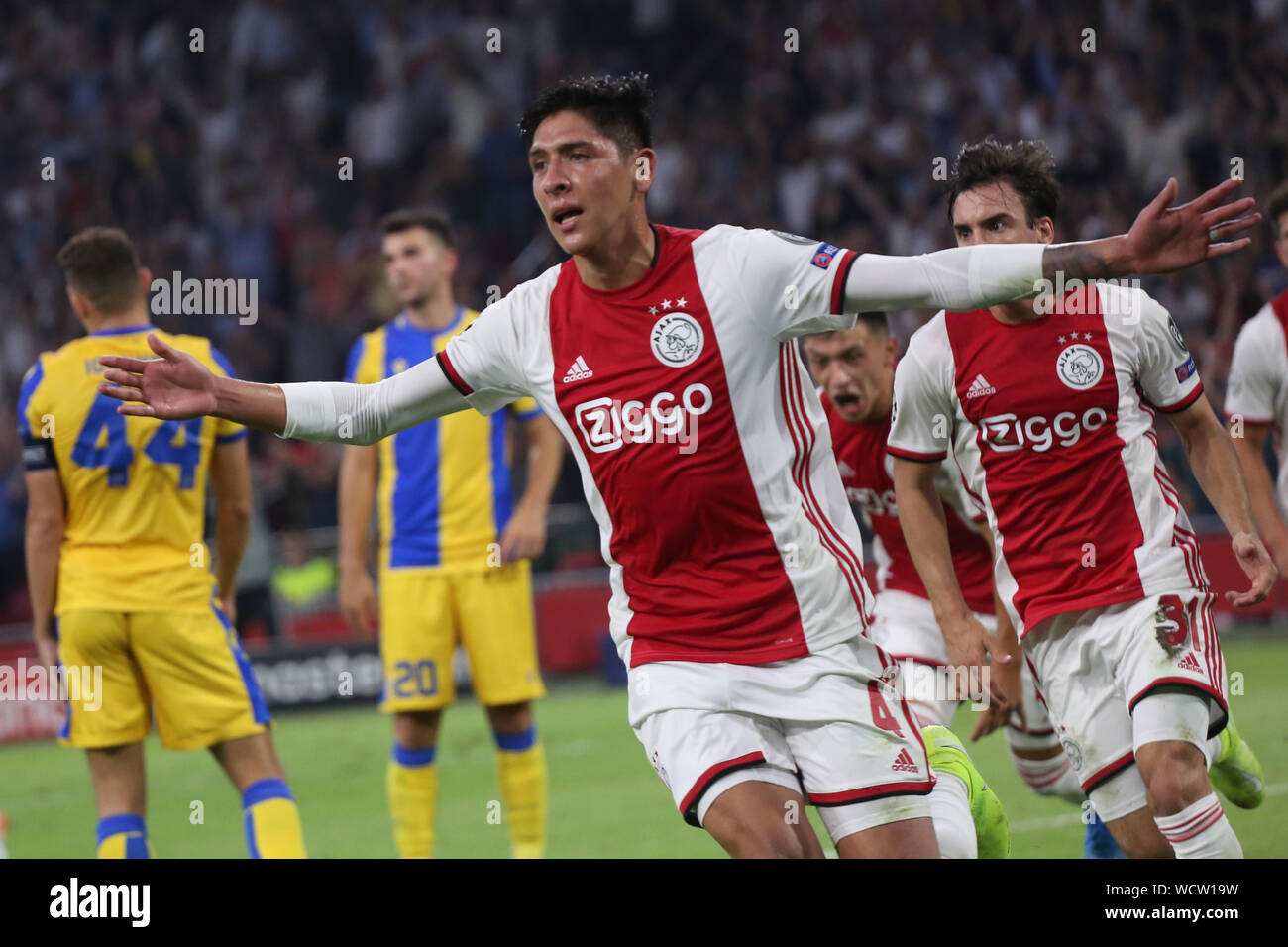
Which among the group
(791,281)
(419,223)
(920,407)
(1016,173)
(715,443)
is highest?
(419,223)

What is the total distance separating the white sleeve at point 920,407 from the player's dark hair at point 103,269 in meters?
2.92

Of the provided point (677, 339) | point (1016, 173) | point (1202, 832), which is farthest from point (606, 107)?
point (1202, 832)

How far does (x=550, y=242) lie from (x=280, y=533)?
15.7 ft

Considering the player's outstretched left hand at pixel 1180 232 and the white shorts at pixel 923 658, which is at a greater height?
the player's outstretched left hand at pixel 1180 232

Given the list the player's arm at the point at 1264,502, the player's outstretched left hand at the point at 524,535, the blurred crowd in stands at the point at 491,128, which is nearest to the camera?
the player's arm at the point at 1264,502

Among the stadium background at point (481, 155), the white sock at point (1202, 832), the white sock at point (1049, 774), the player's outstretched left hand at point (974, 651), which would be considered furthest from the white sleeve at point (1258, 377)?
the stadium background at point (481, 155)

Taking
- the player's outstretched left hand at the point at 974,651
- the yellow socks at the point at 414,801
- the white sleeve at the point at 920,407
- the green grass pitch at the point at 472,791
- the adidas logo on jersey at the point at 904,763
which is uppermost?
the white sleeve at the point at 920,407

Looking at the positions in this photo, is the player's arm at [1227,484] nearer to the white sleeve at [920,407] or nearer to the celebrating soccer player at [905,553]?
the white sleeve at [920,407]

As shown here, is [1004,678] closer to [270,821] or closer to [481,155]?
[270,821]

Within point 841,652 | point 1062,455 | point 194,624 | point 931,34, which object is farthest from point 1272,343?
point 931,34

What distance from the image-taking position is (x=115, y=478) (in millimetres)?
5980

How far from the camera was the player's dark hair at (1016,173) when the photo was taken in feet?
16.0

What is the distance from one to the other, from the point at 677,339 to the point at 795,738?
104 cm
